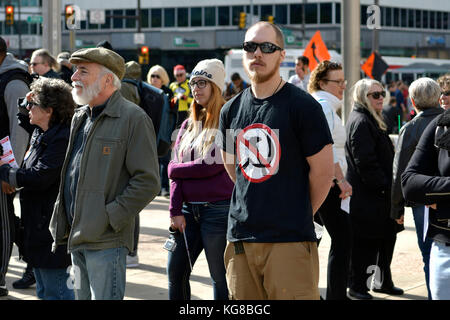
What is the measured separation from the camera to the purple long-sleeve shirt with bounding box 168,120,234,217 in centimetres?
540

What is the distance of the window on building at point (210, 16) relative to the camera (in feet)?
222

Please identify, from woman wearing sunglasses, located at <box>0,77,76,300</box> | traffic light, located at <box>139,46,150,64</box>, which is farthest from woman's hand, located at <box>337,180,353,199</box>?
traffic light, located at <box>139,46,150,64</box>

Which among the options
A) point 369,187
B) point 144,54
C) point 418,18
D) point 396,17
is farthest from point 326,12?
point 369,187

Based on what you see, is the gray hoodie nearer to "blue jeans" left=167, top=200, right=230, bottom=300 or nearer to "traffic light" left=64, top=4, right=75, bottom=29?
"blue jeans" left=167, top=200, right=230, bottom=300

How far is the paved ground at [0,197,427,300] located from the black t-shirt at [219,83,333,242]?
2914mm

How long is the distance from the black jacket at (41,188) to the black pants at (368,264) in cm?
269

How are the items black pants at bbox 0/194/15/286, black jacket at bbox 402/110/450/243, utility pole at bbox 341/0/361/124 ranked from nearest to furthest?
black jacket at bbox 402/110/450/243
black pants at bbox 0/194/15/286
utility pole at bbox 341/0/361/124

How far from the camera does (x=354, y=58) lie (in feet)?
39.3

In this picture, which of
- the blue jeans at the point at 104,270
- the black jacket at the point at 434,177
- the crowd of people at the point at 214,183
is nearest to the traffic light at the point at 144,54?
the crowd of people at the point at 214,183

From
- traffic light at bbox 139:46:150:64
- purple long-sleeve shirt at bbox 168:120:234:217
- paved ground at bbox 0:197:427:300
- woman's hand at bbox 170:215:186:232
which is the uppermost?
traffic light at bbox 139:46:150:64

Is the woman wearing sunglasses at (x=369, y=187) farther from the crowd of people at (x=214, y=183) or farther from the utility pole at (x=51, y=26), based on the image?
the utility pole at (x=51, y=26)

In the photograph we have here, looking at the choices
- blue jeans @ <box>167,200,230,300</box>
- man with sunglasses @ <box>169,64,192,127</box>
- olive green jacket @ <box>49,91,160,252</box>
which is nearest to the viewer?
olive green jacket @ <box>49,91,160,252</box>
